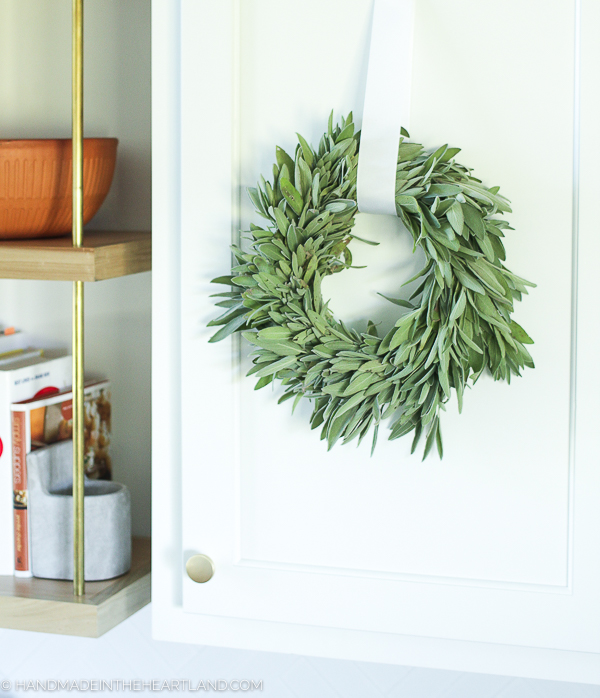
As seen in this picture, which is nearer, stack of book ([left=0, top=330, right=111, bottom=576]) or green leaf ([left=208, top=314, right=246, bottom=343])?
green leaf ([left=208, top=314, right=246, bottom=343])

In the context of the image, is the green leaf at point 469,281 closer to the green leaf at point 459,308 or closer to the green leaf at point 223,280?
the green leaf at point 459,308

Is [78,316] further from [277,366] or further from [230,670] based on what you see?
[230,670]

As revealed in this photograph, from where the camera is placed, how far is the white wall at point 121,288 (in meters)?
1.05

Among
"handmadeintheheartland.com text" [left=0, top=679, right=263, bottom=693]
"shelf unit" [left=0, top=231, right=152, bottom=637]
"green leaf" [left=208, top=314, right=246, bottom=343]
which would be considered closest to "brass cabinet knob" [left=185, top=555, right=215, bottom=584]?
"shelf unit" [left=0, top=231, right=152, bottom=637]

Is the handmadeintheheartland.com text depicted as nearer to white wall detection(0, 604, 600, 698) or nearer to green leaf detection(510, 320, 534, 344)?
white wall detection(0, 604, 600, 698)

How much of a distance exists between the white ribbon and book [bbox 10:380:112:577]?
1.74 feet

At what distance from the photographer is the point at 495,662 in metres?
0.75

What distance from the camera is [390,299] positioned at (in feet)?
2.30

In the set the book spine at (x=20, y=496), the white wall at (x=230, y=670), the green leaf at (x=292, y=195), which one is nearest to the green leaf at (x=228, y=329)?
the green leaf at (x=292, y=195)

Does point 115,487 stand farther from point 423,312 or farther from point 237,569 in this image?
point 423,312

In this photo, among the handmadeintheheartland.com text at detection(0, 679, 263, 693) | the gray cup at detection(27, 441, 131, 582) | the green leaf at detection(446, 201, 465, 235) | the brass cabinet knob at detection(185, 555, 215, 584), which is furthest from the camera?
the handmadeintheheartland.com text at detection(0, 679, 263, 693)

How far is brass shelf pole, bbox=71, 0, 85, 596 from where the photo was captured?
0.81m

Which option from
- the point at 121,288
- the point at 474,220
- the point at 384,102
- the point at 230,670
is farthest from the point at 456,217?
the point at 230,670

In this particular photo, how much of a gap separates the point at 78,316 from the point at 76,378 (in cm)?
7
